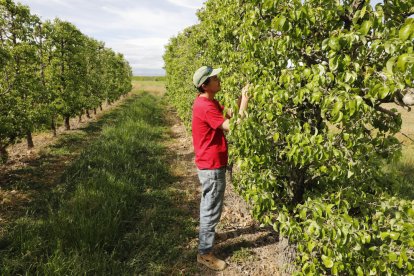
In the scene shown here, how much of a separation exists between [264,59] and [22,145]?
40.2ft

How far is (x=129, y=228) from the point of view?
17.5 feet

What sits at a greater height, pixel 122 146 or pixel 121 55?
pixel 121 55

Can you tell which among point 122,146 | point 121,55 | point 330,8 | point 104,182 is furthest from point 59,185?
point 121,55

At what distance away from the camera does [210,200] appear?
4.10m

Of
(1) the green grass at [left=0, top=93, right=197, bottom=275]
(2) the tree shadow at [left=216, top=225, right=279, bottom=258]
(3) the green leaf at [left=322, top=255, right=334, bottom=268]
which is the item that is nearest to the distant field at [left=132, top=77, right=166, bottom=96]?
(1) the green grass at [left=0, top=93, right=197, bottom=275]

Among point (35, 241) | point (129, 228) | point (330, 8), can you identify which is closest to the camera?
point (330, 8)

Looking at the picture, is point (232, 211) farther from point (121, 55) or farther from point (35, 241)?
Result: point (121, 55)

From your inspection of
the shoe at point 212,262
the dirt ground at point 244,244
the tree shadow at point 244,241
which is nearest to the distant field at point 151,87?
the dirt ground at point 244,244

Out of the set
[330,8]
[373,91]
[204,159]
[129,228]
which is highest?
[330,8]

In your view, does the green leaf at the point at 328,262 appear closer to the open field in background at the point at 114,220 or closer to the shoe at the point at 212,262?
the open field in background at the point at 114,220

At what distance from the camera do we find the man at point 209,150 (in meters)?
3.69

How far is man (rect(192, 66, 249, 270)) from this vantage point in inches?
145

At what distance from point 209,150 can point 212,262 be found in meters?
1.75

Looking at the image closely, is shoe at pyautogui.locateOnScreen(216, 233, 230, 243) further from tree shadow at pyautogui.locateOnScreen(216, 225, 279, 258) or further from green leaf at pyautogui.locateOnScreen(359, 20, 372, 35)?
green leaf at pyautogui.locateOnScreen(359, 20, 372, 35)
